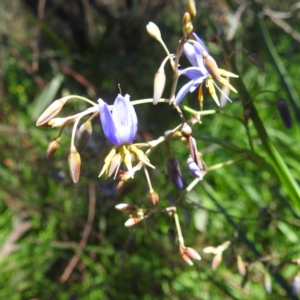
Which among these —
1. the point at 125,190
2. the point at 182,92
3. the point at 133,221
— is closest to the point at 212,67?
the point at 182,92

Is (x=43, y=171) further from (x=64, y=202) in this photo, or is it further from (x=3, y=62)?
(x=3, y=62)

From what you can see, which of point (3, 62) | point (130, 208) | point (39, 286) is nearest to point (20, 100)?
point (3, 62)

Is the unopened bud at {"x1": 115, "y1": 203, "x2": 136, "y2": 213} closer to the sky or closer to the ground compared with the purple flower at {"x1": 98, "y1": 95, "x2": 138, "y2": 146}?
closer to the ground

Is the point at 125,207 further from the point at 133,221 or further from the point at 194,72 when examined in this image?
the point at 194,72

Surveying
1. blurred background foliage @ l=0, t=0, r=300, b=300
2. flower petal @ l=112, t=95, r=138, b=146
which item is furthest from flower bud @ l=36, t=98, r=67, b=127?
blurred background foliage @ l=0, t=0, r=300, b=300

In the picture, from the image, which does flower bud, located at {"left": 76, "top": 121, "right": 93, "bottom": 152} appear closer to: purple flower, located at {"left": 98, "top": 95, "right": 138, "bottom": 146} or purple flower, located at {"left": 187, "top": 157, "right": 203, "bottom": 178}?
purple flower, located at {"left": 98, "top": 95, "right": 138, "bottom": 146}

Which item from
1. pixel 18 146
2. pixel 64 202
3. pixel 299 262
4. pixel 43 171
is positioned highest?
pixel 18 146
